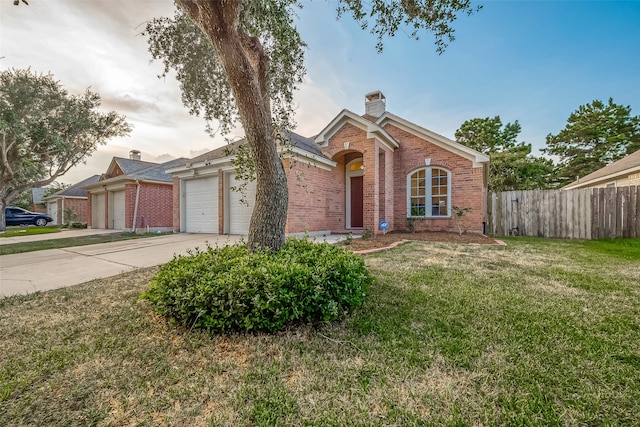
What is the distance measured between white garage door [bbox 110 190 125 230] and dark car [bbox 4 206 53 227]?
42.6 ft

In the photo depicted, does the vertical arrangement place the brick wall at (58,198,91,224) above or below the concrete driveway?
above

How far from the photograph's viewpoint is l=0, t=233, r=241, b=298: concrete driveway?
428 cm

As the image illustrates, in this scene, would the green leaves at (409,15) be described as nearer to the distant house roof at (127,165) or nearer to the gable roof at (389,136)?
the gable roof at (389,136)

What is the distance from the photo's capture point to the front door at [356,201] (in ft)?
38.5

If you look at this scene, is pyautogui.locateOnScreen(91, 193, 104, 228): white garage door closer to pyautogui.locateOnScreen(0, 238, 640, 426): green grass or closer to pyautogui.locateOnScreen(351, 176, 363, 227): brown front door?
pyautogui.locateOnScreen(351, 176, 363, 227): brown front door

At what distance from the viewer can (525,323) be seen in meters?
2.63

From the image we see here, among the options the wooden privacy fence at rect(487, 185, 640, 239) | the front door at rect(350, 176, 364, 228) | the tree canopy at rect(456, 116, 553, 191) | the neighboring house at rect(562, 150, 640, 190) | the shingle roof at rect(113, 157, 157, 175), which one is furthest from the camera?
the tree canopy at rect(456, 116, 553, 191)

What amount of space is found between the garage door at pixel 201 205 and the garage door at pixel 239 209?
93cm

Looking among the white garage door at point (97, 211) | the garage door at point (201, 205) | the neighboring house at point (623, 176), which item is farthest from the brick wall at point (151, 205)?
the neighboring house at point (623, 176)

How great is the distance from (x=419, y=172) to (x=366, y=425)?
35.6ft

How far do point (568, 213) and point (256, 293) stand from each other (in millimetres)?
11678

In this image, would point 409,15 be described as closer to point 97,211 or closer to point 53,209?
point 97,211

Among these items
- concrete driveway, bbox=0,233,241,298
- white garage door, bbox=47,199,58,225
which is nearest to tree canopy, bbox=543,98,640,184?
concrete driveway, bbox=0,233,241,298

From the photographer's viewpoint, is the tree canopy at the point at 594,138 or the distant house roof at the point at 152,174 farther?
the tree canopy at the point at 594,138
